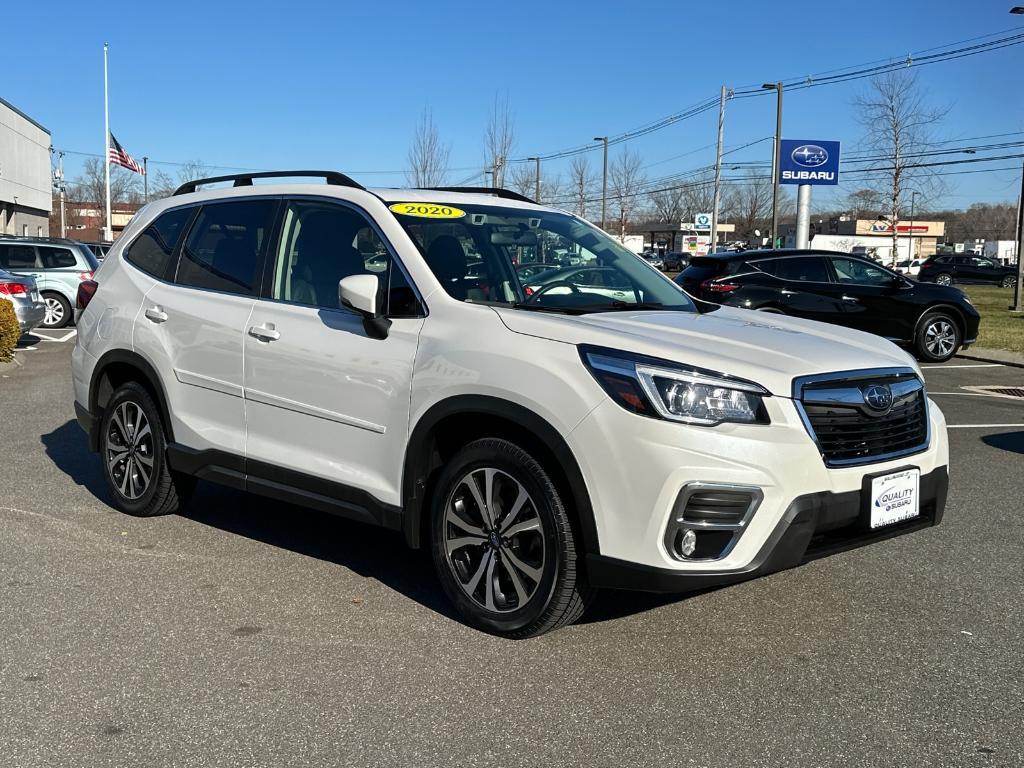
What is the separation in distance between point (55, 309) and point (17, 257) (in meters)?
1.15

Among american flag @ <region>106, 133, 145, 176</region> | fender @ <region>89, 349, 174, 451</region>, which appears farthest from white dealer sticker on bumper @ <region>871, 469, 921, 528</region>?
american flag @ <region>106, 133, 145, 176</region>

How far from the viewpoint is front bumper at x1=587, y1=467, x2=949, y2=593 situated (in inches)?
145

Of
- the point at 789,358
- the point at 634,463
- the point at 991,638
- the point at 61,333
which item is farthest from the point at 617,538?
the point at 61,333

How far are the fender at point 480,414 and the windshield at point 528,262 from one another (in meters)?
0.57

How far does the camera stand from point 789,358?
3.96 meters

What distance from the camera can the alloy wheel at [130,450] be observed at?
231 inches

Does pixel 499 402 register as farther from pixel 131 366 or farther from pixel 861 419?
pixel 131 366

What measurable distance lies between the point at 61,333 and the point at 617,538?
58.6 ft

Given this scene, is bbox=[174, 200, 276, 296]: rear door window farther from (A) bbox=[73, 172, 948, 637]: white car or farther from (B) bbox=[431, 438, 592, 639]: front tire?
(B) bbox=[431, 438, 592, 639]: front tire

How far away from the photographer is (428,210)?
4.91 metres

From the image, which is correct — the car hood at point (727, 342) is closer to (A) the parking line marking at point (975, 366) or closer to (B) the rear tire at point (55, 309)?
(A) the parking line marking at point (975, 366)

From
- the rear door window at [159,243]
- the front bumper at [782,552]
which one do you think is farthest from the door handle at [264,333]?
the front bumper at [782,552]

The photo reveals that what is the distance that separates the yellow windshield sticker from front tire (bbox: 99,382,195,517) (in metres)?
1.95

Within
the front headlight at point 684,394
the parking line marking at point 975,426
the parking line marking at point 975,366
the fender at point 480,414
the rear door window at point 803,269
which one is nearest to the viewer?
the front headlight at point 684,394
